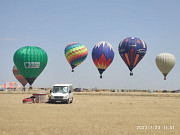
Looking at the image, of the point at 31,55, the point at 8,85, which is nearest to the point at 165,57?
the point at 31,55

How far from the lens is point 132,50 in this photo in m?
73.1

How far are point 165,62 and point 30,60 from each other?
1775 inches

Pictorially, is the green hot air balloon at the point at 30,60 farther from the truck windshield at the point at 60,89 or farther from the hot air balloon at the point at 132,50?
the truck windshield at the point at 60,89

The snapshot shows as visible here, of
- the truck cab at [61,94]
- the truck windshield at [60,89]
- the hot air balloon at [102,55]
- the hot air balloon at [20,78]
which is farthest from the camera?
the hot air balloon at [20,78]

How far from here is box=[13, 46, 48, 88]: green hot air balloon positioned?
6819 cm

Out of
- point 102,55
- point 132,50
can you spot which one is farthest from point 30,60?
point 132,50

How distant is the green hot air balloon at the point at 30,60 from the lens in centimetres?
6819

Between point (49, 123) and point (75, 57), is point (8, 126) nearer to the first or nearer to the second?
point (49, 123)

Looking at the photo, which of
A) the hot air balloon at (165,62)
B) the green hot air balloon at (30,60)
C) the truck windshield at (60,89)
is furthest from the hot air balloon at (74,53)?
the truck windshield at (60,89)

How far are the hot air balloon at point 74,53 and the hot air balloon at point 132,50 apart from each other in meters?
17.7

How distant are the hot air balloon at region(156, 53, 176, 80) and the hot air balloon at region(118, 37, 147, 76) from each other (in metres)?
21.7

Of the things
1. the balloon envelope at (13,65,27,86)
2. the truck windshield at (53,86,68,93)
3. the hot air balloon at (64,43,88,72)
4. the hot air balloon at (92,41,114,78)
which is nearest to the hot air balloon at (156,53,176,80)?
the hot air balloon at (92,41,114,78)

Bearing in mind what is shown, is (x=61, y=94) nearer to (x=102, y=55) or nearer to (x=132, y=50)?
(x=132, y=50)

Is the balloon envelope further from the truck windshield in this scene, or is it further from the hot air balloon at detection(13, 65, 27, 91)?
the truck windshield
